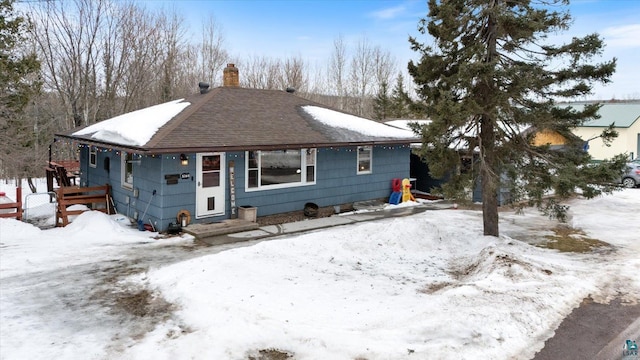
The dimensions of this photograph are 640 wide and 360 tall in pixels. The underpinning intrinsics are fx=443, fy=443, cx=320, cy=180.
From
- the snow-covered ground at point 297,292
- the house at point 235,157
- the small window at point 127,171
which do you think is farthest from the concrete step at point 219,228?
the small window at point 127,171

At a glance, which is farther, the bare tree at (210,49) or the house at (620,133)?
the bare tree at (210,49)

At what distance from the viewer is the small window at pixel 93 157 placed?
1554 cm

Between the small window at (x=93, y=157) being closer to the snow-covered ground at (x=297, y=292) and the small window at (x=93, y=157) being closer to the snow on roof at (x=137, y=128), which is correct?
the snow on roof at (x=137, y=128)

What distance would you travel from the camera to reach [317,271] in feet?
28.5

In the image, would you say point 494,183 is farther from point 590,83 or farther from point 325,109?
point 325,109

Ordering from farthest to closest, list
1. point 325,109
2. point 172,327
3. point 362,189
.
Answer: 1. point 325,109
2. point 362,189
3. point 172,327

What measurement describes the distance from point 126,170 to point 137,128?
1538 mm

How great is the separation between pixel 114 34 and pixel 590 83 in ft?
78.9

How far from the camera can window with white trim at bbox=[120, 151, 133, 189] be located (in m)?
13.3

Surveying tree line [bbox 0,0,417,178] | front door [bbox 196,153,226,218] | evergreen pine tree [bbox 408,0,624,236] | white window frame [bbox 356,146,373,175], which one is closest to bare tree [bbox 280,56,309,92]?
tree line [bbox 0,0,417,178]

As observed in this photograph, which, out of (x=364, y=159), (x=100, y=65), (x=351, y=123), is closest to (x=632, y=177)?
(x=364, y=159)

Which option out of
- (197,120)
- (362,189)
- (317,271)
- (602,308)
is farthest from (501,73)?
(197,120)

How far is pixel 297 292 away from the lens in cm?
744

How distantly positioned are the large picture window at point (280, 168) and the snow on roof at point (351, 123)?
2.22 meters
